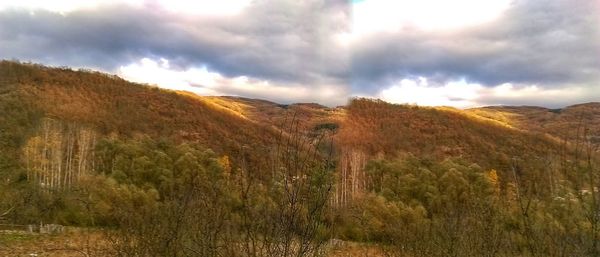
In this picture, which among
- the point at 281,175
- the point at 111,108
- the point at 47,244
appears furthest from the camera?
the point at 111,108

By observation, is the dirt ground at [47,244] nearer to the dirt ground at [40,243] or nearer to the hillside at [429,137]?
the dirt ground at [40,243]

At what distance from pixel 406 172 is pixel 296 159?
6376cm

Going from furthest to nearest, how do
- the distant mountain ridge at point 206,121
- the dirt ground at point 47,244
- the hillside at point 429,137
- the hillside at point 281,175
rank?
the distant mountain ridge at point 206,121 → the hillside at point 429,137 → the dirt ground at point 47,244 → the hillside at point 281,175

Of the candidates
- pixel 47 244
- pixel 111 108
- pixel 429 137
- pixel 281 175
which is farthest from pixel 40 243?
pixel 429 137

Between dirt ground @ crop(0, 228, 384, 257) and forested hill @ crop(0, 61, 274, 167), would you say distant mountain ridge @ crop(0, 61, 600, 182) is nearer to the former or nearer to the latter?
forested hill @ crop(0, 61, 274, 167)

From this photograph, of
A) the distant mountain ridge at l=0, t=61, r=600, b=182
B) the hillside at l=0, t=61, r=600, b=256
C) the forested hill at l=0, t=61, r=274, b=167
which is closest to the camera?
the hillside at l=0, t=61, r=600, b=256

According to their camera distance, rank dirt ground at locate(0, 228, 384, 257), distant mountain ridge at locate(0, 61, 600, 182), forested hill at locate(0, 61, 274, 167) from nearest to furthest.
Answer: dirt ground at locate(0, 228, 384, 257) < forested hill at locate(0, 61, 274, 167) < distant mountain ridge at locate(0, 61, 600, 182)

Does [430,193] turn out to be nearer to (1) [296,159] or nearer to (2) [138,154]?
Answer: (2) [138,154]

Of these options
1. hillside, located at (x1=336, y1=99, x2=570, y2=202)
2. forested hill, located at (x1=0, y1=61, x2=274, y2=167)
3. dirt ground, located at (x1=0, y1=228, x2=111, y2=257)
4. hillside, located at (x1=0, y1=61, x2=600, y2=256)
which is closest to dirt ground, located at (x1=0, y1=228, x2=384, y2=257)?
dirt ground, located at (x1=0, y1=228, x2=111, y2=257)

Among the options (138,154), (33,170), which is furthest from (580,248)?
(33,170)

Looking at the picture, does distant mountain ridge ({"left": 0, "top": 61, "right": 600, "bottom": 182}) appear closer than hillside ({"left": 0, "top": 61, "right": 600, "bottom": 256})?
No

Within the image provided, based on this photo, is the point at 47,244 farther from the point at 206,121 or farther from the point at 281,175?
the point at 206,121

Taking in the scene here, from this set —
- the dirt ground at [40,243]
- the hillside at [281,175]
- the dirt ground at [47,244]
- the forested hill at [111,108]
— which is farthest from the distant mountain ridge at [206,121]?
the dirt ground at [40,243]

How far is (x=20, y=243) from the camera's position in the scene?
106 ft
